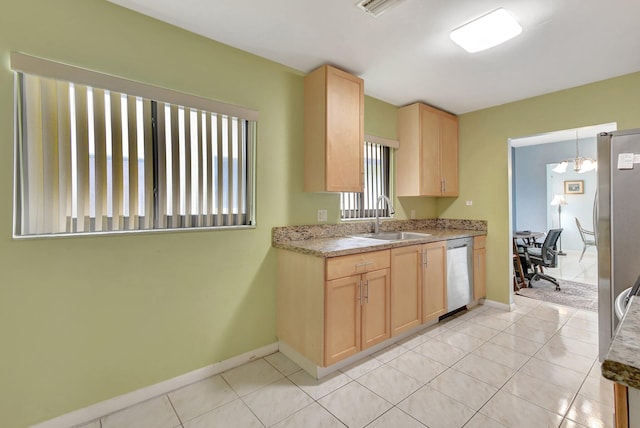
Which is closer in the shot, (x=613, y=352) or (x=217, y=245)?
(x=613, y=352)

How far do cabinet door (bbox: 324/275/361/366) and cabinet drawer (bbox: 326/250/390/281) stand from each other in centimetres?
5

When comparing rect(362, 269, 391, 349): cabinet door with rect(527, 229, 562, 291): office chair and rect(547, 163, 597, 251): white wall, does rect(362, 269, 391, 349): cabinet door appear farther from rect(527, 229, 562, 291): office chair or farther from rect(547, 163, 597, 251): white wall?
rect(547, 163, 597, 251): white wall

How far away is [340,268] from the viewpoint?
6.81ft

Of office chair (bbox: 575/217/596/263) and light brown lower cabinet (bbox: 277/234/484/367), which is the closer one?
light brown lower cabinet (bbox: 277/234/484/367)

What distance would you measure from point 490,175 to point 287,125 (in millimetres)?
2581

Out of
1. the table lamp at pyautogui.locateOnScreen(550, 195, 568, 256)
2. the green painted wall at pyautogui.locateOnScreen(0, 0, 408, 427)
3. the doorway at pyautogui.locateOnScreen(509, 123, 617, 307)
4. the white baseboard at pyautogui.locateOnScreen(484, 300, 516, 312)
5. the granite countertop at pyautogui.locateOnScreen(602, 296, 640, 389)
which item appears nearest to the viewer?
the granite countertop at pyautogui.locateOnScreen(602, 296, 640, 389)

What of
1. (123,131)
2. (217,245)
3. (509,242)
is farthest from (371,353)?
(123,131)

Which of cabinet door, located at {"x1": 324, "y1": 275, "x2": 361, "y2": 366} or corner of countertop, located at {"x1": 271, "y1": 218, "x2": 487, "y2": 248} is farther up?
corner of countertop, located at {"x1": 271, "y1": 218, "x2": 487, "y2": 248}

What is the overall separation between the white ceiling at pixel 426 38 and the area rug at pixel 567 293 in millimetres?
2543

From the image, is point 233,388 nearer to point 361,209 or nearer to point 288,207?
point 288,207

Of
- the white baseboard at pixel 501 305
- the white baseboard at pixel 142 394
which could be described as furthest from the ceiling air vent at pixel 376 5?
the white baseboard at pixel 501 305

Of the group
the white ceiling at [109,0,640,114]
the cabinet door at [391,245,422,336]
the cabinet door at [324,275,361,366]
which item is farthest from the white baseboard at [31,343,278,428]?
the white ceiling at [109,0,640,114]

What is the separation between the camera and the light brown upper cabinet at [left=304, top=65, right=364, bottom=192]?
2459 millimetres

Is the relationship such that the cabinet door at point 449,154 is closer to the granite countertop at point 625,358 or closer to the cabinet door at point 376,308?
the cabinet door at point 376,308
